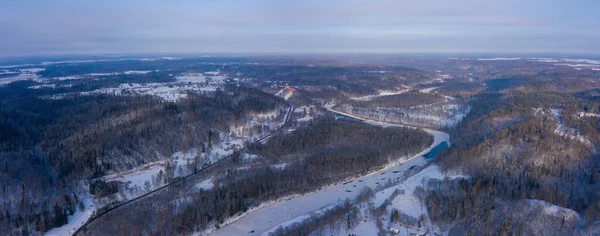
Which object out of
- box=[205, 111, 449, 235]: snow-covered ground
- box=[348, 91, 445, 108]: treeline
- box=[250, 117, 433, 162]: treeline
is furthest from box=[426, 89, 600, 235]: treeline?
box=[348, 91, 445, 108]: treeline

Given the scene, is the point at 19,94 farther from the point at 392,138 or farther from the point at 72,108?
the point at 392,138

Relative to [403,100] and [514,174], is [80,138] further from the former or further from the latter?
[403,100]

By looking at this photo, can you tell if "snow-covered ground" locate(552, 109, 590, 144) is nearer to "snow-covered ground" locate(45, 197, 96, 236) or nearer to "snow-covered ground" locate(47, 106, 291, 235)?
"snow-covered ground" locate(47, 106, 291, 235)

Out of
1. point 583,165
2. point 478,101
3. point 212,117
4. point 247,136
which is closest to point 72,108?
point 212,117

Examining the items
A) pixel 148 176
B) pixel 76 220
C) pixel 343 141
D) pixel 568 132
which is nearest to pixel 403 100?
pixel 343 141

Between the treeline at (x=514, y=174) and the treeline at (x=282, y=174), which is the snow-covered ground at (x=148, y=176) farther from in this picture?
the treeline at (x=514, y=174)

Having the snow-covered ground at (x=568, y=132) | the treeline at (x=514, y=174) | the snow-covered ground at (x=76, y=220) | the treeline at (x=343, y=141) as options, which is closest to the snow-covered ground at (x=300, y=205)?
the treeline at (x=343, y=141)
